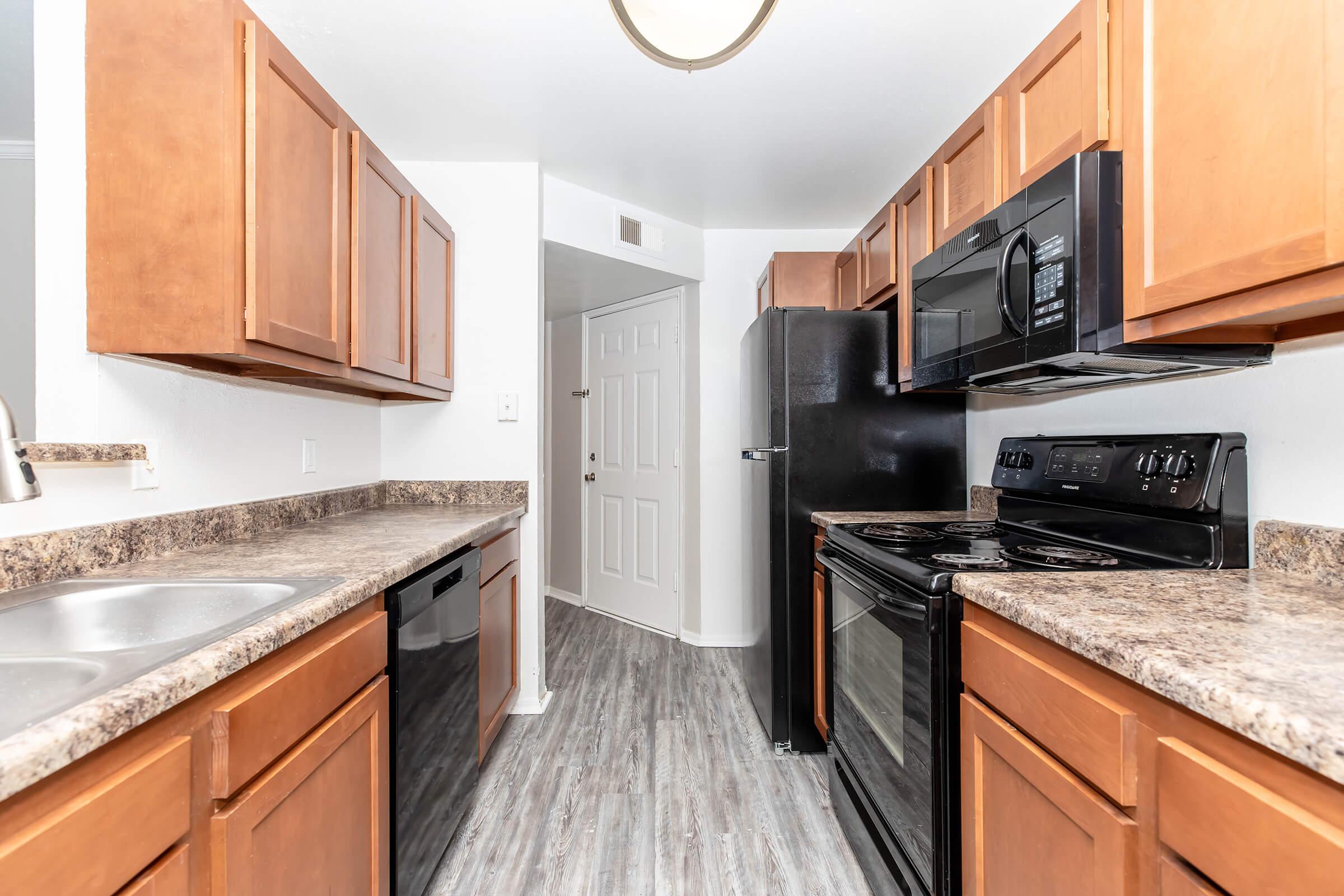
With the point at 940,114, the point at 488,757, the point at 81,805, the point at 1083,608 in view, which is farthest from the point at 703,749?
the point at 940,114

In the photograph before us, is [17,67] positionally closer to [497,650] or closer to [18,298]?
[18,298]

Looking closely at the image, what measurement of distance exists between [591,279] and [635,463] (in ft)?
3.87

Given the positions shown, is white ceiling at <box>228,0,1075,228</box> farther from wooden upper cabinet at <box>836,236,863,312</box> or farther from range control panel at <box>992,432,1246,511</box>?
range control panel at <box>992,432,1246,511</box>

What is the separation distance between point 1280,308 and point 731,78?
1630 millimetres

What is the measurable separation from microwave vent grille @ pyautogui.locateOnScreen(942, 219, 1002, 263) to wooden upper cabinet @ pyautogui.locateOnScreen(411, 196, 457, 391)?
176 cm

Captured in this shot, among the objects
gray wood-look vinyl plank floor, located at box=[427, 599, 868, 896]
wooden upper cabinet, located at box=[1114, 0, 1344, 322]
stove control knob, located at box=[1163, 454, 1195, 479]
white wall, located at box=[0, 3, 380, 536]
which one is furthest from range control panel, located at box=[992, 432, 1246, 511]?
white wall, located at box=[0, 3, 380, 536]

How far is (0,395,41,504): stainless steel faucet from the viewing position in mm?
732

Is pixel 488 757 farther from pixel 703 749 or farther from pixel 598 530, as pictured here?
pixel 598 530

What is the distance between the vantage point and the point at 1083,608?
89cm

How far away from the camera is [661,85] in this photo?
1.96m

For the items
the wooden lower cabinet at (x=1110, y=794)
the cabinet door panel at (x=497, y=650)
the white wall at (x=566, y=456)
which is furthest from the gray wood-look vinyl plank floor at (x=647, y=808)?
the white wall at (x=566, y=456)

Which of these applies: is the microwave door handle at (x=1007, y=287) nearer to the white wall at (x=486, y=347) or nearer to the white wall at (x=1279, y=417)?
the white wall at (x=1279, y=417)

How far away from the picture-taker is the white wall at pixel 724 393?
3316 millimetres

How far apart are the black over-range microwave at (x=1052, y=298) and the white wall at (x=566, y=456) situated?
9.34ft
